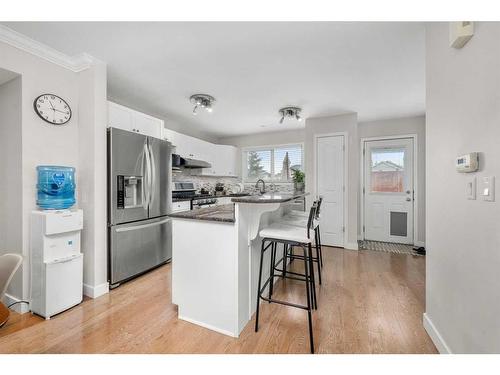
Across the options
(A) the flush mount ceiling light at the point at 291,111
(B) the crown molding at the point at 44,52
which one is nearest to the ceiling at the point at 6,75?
(B) the crown molding at the point at 44,52

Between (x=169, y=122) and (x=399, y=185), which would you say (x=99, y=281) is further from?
(x=399, y=185)

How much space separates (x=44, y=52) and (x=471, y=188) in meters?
3.43

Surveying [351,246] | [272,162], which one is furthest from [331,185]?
[272,162]

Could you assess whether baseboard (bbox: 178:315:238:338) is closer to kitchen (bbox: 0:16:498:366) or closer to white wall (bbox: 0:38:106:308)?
kitchen (bbox: 0:16:498:366)

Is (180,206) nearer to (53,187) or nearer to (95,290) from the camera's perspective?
(95,290)

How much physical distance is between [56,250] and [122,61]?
1932 millimetres

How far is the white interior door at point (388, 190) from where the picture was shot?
4.16 metres

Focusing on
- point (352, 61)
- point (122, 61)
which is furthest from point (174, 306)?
point (352, 61)

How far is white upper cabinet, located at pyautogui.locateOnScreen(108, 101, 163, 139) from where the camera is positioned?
2496mm

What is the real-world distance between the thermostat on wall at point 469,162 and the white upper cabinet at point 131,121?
121 inches

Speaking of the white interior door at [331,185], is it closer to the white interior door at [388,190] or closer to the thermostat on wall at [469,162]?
the white interior door at [388,190]

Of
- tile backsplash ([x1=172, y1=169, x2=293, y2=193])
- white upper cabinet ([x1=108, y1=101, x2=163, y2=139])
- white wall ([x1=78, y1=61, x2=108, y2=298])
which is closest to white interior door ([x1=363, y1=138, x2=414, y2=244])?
tile backsplash ([x1=172, y1=169, x2=293, y2=193])

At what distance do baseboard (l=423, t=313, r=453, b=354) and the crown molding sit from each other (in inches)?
146

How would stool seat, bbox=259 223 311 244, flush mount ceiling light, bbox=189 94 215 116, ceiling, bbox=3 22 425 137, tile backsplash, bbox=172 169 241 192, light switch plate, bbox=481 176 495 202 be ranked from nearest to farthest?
1. light switch plate, bbox=481 176 495 202
2. stool seat, bbox=259 223 311 244
3. ceiling, bbox=3 22 425 137
4. flush mount ceiling light, bbox=189 94 215 116
5. tile backsplash, bbox=172 169 241 192
